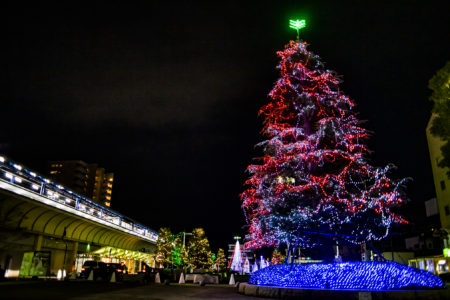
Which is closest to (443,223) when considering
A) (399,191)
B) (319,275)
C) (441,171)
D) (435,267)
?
(441,171)

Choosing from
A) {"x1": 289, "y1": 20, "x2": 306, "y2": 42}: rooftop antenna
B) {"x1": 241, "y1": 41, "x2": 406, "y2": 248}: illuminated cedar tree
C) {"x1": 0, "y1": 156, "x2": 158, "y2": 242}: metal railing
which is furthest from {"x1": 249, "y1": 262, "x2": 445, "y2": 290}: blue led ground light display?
{"x1": 0, "y1": 156, "x2": 158, "y2": 242}: metal railing

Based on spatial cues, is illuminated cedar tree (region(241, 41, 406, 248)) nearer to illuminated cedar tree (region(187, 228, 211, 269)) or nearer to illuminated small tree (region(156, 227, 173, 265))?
illuminated cedar tree (region(187, 228, 211, 269))

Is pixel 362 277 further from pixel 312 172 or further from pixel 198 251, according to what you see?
pixel 198 251

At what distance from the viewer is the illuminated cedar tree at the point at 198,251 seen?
188 ft

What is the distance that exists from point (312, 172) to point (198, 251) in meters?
46.3

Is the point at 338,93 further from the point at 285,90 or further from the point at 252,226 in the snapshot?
the point at 252,226

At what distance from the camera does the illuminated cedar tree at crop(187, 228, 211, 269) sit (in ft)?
188

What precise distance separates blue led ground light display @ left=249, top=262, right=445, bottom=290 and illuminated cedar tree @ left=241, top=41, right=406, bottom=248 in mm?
1896

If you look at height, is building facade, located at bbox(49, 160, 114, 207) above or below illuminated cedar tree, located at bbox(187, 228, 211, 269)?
above

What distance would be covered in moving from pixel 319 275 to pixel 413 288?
8.89 feet

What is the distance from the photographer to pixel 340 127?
15.2 meters

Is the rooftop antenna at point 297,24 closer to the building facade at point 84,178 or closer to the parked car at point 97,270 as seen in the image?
the parked car at point 97,270

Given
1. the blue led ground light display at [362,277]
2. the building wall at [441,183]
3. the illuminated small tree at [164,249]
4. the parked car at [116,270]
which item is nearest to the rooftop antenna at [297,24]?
the blue led ground light display at [362,277]

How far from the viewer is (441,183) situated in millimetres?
33656
